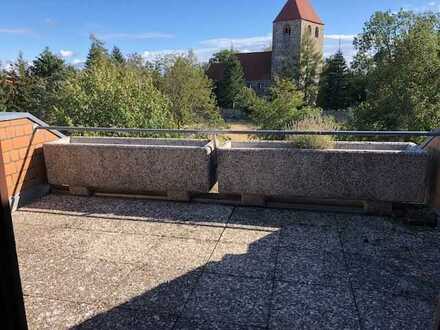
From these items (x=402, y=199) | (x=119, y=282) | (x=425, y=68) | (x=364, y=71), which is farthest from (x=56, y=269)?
(x=364, y=71)

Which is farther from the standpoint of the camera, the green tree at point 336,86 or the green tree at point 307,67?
the green tree at point 307,67

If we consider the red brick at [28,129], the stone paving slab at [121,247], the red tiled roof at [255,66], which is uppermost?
the red tiled roof at [255,66]

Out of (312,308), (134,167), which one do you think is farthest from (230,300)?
(134,167)

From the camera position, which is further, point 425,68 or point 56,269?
point 425,68

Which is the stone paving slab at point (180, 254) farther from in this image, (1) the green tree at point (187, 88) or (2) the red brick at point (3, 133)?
(1) the green tree at point (187, 88)

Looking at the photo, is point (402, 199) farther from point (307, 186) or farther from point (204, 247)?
point (204, 247)

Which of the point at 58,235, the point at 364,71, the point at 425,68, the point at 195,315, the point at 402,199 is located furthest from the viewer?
the point at 364,71

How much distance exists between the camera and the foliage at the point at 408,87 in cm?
1432

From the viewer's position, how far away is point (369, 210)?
3551mm

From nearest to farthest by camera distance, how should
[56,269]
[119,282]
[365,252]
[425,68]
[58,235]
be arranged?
[119,282], [56,269], [365,252], [58,235], [425,68]

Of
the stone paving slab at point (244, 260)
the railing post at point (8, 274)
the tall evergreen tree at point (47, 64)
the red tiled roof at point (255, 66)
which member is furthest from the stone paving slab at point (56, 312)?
the red tiled roof at point (255, 66)

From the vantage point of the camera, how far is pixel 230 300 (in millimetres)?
2170

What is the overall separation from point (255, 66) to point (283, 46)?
4.47 meters

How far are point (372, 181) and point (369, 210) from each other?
1.09 feet
